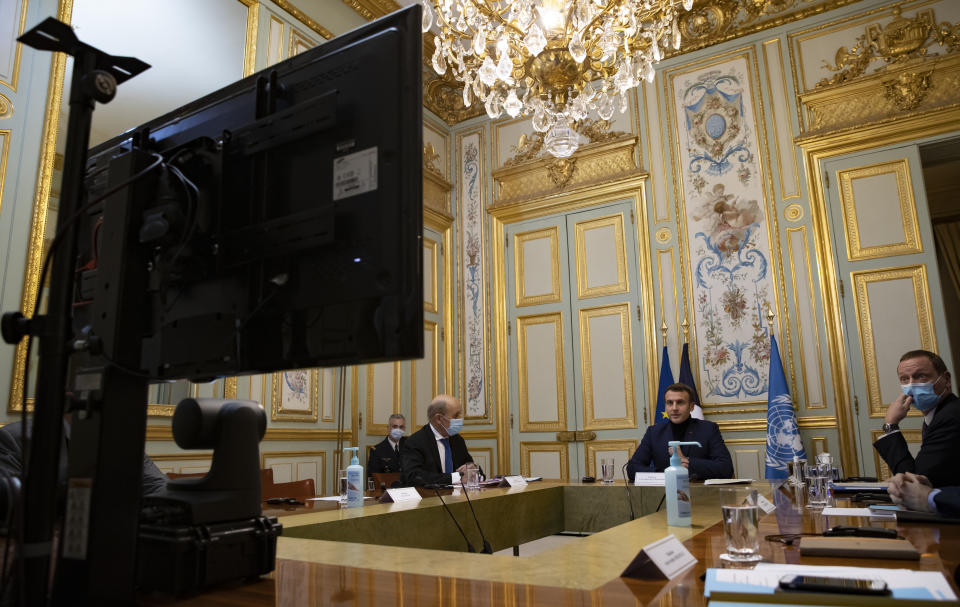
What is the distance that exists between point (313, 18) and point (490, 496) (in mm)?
4621

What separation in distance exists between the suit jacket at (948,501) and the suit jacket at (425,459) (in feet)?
7.86

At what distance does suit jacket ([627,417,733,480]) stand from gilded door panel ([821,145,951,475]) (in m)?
1.43

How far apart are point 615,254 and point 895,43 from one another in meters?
2.71

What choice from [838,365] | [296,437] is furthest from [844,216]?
[296,437]

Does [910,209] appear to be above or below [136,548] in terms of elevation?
above

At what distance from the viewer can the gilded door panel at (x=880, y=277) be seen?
194 inches

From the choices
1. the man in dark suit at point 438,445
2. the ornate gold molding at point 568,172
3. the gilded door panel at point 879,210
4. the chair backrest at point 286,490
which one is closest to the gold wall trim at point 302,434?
the man in dark suit at point 438,445

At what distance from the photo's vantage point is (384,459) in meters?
5.44

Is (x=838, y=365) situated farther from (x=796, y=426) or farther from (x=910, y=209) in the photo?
(x=910, y=209)

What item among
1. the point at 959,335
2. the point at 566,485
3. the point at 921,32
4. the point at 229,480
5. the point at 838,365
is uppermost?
the point at 921,32

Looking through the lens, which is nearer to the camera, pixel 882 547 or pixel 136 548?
pixel 136 548

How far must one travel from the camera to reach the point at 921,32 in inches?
203

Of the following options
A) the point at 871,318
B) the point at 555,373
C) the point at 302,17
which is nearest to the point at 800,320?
the point at 871,318

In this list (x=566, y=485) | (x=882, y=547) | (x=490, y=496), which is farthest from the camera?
(x=566, y=485)
